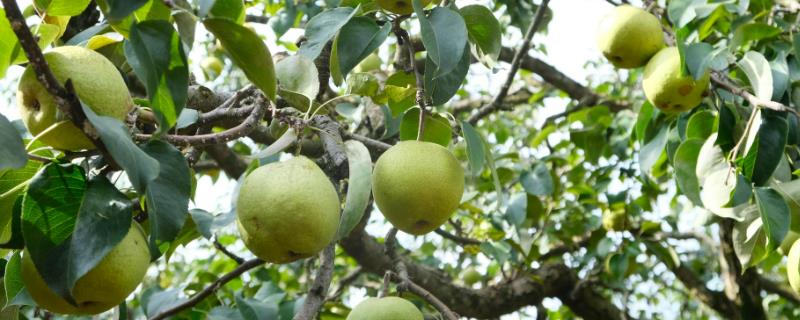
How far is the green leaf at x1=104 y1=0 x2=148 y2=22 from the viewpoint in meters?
0.84

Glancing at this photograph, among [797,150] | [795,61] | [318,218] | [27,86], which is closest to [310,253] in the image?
[318,218]

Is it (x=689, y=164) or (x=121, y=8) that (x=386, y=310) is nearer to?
(x=121, y=8)

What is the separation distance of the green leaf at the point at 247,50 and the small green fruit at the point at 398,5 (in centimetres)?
40

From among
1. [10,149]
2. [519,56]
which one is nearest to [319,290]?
[10,149]

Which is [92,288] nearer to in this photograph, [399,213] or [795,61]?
[399,213]

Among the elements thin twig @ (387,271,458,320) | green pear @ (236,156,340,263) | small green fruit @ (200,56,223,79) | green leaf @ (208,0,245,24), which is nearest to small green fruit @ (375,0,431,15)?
green leaf @ (208,0,245,24)

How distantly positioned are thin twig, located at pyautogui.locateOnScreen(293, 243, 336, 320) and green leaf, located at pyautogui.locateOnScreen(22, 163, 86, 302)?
0.61 metres

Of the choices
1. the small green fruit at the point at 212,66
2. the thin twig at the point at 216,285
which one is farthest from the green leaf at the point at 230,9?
the small green fruit at the point at 212,66

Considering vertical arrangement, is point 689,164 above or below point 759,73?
below

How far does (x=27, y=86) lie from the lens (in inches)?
42.4

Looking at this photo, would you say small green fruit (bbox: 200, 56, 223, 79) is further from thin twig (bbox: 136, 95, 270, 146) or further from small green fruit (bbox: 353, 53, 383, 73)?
thin twig (bbox: 136, 95, 270, 146)

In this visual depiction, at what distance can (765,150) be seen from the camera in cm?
192

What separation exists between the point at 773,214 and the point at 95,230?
1.39m

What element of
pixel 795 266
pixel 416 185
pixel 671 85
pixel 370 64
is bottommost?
pixel 370 64
